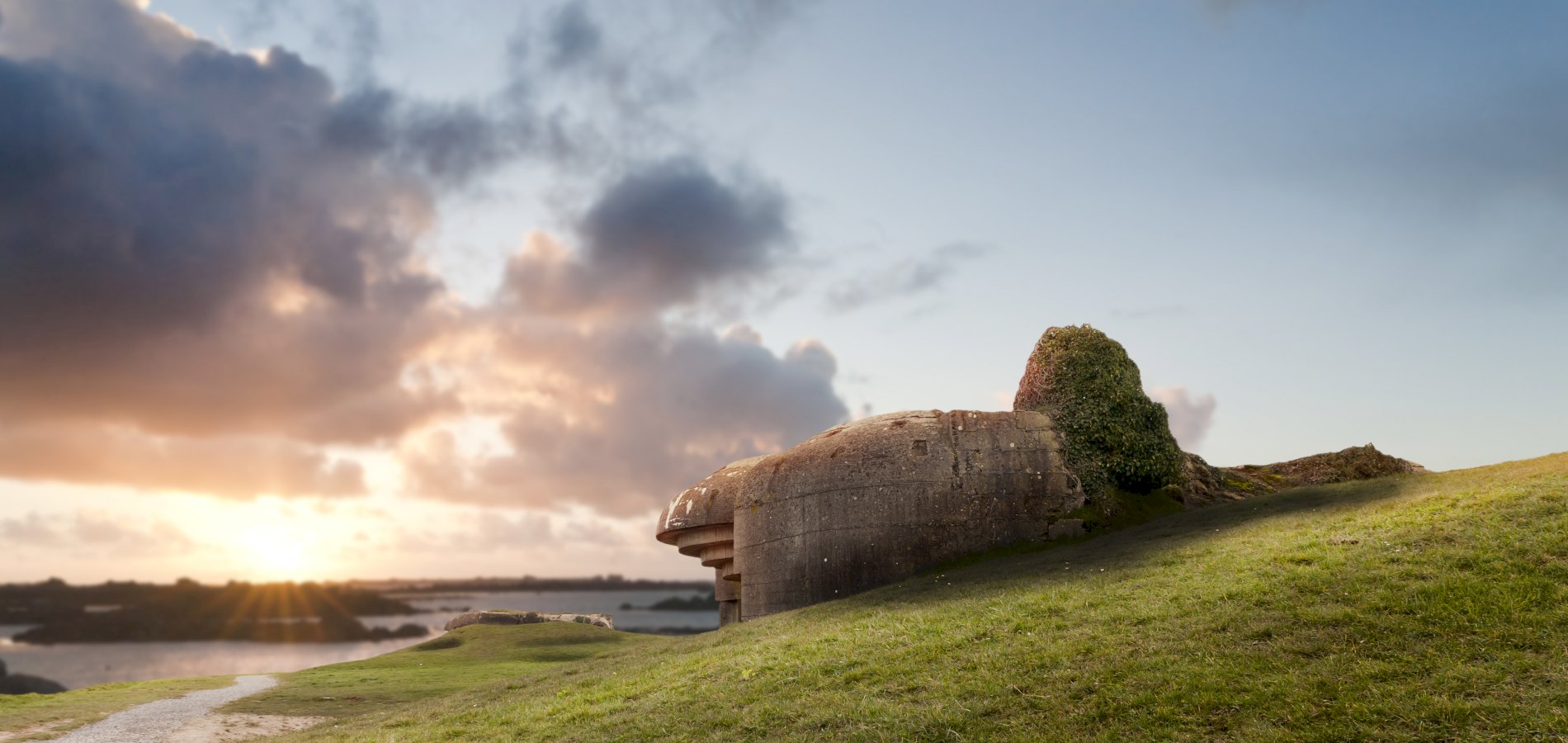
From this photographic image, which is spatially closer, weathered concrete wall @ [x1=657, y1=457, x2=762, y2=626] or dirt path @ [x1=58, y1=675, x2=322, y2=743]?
dirt path @ [x1=58, y1=675, x2=322, y2=743]

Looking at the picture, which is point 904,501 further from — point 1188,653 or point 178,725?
point 178,725

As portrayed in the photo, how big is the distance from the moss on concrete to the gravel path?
55.5 ft

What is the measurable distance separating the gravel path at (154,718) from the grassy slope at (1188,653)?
10.7ft

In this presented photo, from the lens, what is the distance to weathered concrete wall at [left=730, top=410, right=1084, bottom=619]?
1869cm

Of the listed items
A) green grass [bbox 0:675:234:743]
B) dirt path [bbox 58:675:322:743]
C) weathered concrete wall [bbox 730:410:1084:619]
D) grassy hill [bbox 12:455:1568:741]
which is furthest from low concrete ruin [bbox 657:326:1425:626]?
green grass [bbox 0:675:234:743]

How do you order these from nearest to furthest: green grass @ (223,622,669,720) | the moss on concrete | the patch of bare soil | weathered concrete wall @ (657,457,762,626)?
1. the patch of bare soil
2. green grass @ (223,622,669,720)
3. the moss on concrete
4. weathered concrete wall @ (657,457,762,626)

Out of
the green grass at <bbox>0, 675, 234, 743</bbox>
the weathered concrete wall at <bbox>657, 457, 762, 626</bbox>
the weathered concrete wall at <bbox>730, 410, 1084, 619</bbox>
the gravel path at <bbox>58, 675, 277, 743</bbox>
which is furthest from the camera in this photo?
the weathered concrete wall at <bbox>657, 457, 762, 626</bbox>

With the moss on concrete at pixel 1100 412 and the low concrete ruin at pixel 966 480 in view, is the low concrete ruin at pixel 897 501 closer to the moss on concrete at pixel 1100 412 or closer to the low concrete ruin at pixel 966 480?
the low concrete ruin at pixel 966 480

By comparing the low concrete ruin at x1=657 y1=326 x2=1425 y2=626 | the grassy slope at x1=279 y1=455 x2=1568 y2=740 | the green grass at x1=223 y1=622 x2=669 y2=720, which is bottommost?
the green grass at x1=223 y1=622 x2=669 y2=720

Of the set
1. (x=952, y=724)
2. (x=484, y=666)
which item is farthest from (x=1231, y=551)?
(x=484, y=666)

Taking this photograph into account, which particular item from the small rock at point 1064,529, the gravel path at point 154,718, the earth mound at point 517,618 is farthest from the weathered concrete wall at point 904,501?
the earth mound at point 517,618

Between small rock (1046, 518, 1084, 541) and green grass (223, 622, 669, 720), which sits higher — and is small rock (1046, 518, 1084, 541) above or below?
above

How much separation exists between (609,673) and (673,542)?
27.7 ft

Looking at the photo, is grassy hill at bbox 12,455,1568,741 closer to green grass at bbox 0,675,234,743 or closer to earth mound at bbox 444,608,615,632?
green grass at bbox 0,675,234,743
